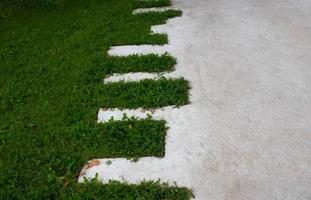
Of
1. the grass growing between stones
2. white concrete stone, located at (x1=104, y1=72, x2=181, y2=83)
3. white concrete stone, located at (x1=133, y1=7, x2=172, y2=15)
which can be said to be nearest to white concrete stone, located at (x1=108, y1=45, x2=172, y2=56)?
the grass growing between stones

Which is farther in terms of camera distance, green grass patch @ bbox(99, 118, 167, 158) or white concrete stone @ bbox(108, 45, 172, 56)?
white concrete stone @ bbox(108, 45, 172, 56)

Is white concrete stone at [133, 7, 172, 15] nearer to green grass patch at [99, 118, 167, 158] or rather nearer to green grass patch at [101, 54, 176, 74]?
green grass patch at [101, 54, 176, 74]

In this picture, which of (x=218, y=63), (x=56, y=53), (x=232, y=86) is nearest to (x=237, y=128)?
(x=232, y=86)

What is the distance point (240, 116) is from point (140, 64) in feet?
5.37

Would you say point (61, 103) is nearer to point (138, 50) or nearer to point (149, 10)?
point (138, 50)

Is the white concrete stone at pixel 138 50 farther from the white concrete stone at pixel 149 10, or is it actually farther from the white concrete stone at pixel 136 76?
the white concrete stone at pixel 149 10

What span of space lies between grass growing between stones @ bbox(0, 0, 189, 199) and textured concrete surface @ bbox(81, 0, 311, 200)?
0.21 m

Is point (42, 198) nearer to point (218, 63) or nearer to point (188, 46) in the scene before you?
point (218, 63)

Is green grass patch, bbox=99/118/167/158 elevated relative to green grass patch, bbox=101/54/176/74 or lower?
lower

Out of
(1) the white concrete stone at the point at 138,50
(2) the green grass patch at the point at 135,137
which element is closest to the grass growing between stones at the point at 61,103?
(2) the green grass patch at the point at 135,137

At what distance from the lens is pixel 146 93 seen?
453 cm

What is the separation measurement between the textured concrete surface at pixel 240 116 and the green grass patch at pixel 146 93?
0.15 m

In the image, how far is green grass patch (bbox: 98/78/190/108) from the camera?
14.3 feet

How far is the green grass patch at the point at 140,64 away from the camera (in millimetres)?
5117
